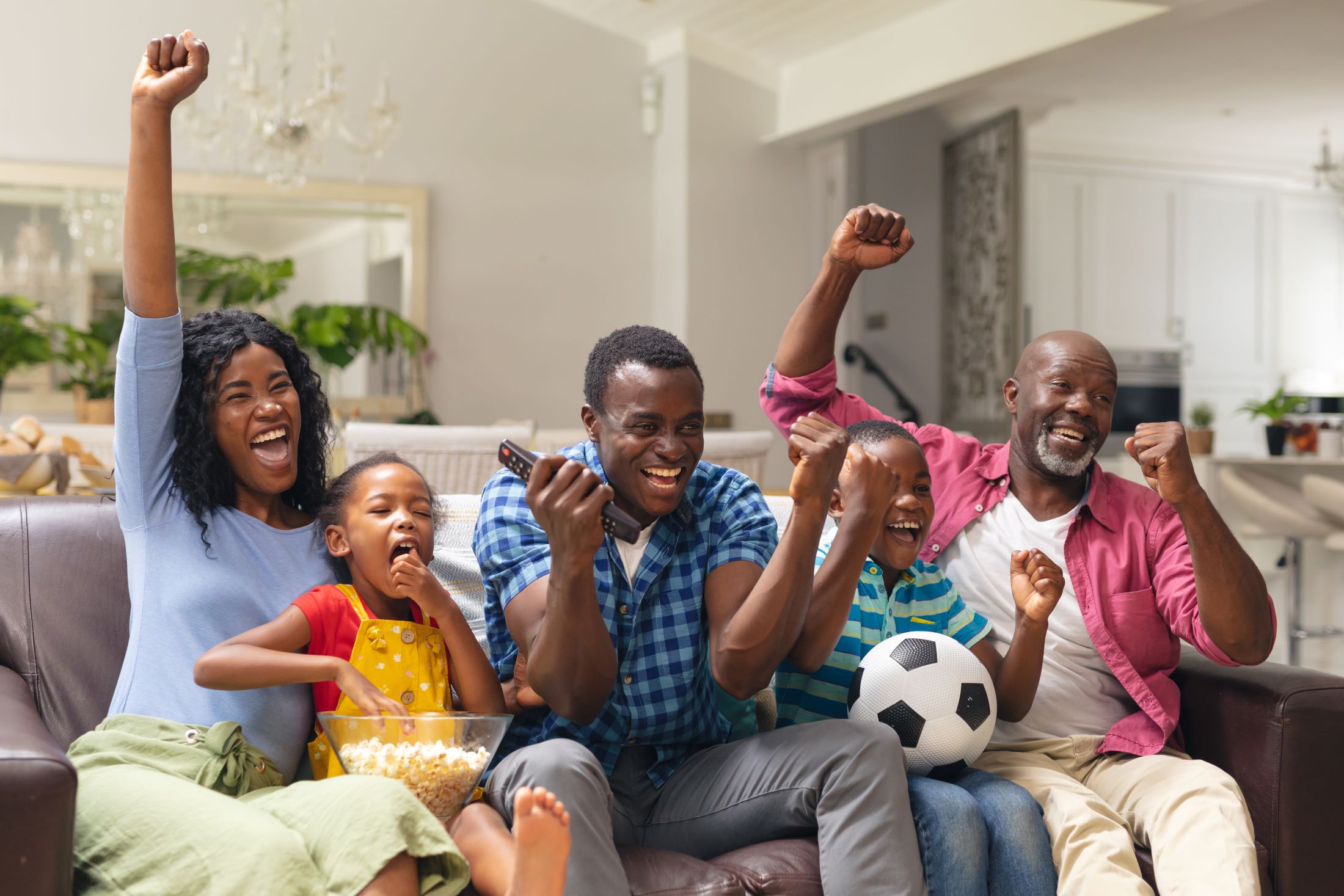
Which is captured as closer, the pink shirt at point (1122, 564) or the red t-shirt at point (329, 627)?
the red t-shirt at point (329, 627)

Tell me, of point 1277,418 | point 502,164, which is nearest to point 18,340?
point 502,164

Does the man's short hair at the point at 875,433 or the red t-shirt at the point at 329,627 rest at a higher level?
the man's short hair at the point at 875,433

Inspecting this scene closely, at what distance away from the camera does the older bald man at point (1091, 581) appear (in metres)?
1.57

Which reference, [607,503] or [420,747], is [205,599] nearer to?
[420,747]

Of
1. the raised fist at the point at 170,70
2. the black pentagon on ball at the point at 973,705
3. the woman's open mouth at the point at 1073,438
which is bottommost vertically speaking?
the black pentagon on ball at the point at 973,705

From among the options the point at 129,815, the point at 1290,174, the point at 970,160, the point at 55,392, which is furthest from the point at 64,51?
the point at 1290,174

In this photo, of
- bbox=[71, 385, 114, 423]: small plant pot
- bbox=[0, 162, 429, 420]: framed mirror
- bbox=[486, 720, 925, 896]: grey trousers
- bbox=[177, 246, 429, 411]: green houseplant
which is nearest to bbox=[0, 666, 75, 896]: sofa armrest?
bbox=[486, 720, 925, 896]: grey trousers

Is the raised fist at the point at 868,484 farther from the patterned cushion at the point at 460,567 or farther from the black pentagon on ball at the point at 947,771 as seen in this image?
the patterned cushion at the point at 460,567

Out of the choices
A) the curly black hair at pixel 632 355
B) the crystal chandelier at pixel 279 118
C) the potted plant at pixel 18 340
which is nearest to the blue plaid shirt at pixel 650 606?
the curly black hair at pixel 632 355

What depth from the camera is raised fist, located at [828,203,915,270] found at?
184 centimetres

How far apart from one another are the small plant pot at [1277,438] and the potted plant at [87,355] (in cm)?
466

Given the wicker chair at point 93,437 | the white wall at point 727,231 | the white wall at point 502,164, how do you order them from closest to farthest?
the wicker chair at point 93,437 → the white wall at point 502,164 → the white wall at point 727,231

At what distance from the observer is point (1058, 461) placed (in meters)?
1.89

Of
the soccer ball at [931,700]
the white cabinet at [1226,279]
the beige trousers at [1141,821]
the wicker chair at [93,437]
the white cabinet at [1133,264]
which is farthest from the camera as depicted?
the white cabinet at [1226,279]
